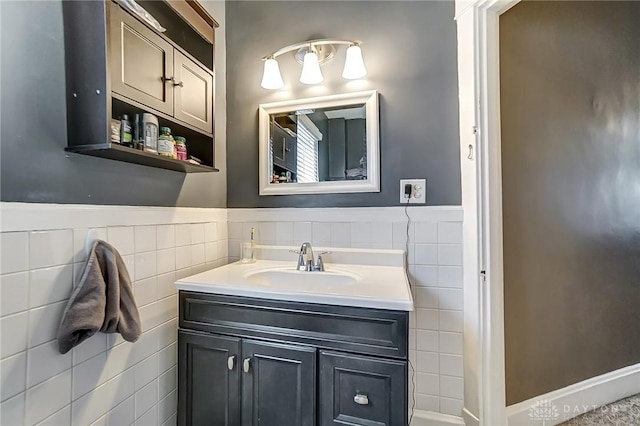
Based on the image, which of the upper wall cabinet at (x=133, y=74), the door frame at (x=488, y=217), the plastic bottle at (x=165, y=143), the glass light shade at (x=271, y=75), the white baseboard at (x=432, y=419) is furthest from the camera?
the glass light shade at (x=271, y=75)

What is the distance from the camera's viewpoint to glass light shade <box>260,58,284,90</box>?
154 centimetres

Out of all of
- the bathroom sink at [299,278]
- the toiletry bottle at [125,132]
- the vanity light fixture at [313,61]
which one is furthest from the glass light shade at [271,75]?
the bathroom sink at [299,278]

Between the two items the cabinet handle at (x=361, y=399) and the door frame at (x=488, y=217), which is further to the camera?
the door frame at (x=488, y=217)

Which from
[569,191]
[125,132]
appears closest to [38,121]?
[125,132]

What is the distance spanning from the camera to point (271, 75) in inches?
60.6

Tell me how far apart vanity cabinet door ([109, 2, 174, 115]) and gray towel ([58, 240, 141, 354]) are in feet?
1.71

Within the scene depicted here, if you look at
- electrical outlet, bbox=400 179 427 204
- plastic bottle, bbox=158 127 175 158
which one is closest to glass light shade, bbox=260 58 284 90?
plastic bottle, bbox=158 127 175 158

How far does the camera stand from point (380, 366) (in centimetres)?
94

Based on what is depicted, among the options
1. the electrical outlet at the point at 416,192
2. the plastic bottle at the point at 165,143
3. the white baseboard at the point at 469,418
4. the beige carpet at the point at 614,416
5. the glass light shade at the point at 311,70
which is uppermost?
the glass light shade at the point at 311,70

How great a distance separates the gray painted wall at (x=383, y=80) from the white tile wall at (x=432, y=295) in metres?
0.13

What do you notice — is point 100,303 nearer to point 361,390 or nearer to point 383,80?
point 361,390

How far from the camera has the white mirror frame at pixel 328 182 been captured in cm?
145

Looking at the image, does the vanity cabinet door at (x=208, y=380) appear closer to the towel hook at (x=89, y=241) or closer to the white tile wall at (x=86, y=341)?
the white tile wall at (x=86, y=341)

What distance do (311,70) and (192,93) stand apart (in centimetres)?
60
